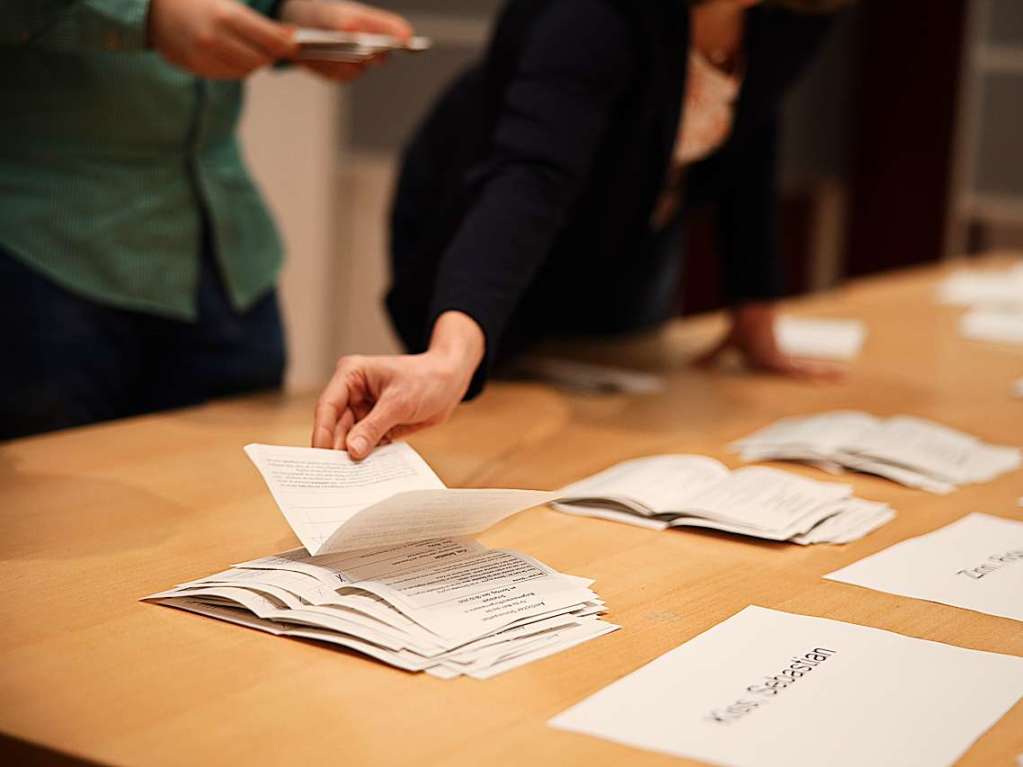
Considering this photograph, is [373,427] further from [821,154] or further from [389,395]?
[821,154]

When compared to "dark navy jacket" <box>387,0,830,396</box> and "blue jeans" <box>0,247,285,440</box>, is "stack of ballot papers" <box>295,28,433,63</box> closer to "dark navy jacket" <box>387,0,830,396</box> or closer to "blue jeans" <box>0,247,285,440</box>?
"dark navy jacket" <box>387,0,830,396</box>

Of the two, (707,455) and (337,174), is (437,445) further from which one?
(337,174)

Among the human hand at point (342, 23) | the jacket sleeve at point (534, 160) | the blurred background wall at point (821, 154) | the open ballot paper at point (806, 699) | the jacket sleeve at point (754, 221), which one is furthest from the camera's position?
the blurred background wall at point (821, 154)

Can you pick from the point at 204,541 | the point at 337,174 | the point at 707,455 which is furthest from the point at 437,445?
the point at 337,174

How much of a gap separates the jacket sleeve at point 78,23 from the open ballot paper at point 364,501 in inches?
22.4

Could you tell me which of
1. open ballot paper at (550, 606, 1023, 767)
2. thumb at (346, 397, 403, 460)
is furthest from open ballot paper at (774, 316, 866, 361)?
open ballot paper at (550, 606, 1023, 767)

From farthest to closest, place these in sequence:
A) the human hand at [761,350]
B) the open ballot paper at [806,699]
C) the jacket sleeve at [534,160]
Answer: the human hand at [761,350]
the jacket sleeve at [534,160]
the open ballot paper at [806,699]

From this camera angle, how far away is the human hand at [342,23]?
1583 mm

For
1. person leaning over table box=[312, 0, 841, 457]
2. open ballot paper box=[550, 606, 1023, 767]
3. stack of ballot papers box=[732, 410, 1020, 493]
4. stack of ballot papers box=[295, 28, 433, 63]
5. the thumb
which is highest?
stack of ballot papers box=[295, 28, 433, 63]

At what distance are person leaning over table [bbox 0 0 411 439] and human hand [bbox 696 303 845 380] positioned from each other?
773mm

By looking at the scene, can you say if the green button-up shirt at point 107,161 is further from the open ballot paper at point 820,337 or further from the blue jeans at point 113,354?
the open ballot paper at point 820,337

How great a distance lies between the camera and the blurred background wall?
3.31m

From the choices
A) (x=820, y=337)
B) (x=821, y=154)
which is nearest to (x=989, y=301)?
(x=820, y=337)

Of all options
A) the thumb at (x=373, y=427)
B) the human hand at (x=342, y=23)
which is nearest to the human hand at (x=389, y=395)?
the thumb at (x=373, y=427)
